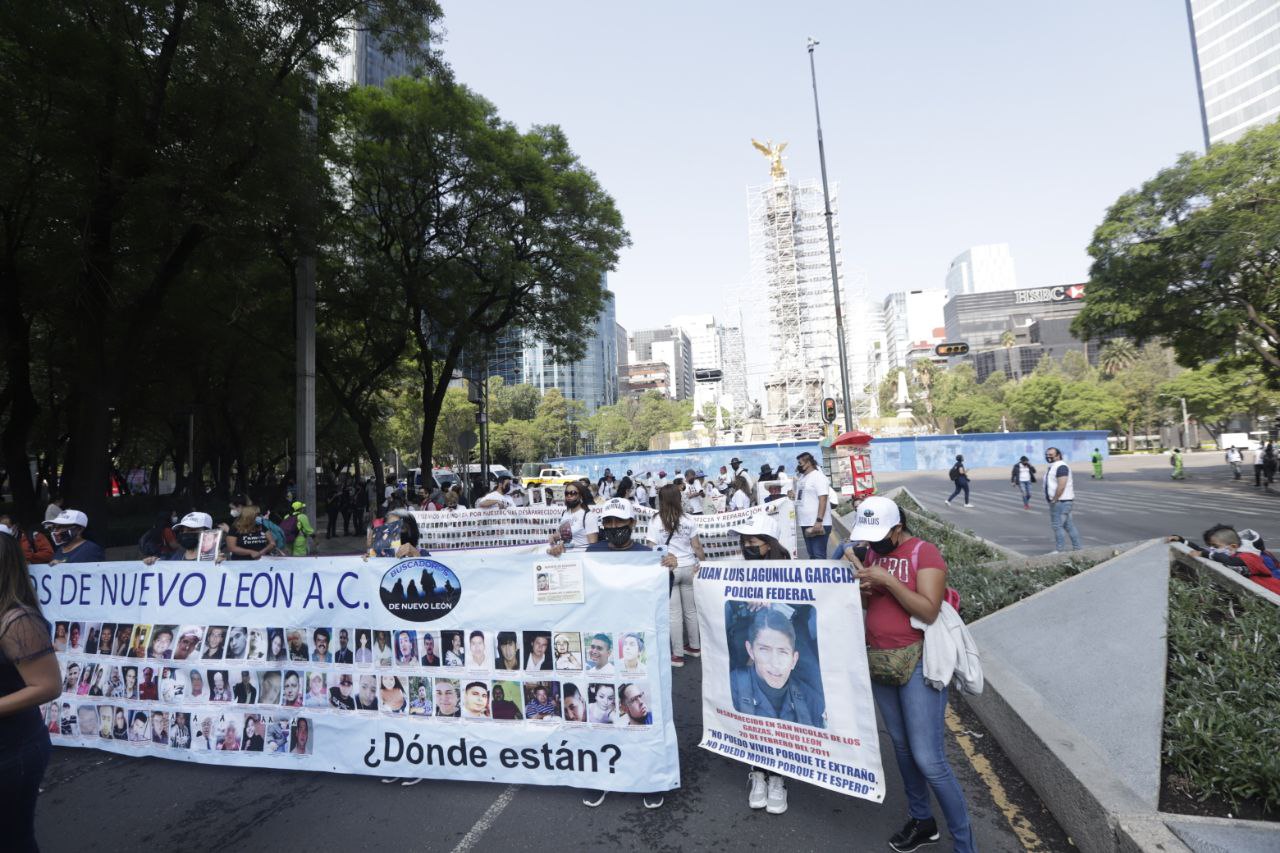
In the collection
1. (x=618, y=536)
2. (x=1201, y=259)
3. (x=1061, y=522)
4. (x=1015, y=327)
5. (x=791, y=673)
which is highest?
(x=1015, y=327)

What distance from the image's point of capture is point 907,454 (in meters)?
54.6

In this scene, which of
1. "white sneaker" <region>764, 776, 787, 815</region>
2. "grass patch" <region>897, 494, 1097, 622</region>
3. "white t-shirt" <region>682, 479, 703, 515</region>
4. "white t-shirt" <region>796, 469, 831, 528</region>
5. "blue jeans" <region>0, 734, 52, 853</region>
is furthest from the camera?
"white t-shirt" <region>682, 479, 703, 515</region>

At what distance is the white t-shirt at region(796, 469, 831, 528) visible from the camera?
963 cm

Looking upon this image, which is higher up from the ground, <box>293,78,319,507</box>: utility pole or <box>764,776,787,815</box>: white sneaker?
<box>293,78,319,507</box>: utility pole

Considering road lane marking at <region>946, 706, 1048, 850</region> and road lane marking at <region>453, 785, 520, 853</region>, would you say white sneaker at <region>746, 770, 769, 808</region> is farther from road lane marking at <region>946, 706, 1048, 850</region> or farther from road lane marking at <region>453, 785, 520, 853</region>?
road lane marking at <region>453, 785, 520, 853</region>

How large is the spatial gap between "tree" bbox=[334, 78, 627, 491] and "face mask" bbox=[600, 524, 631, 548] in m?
15.2

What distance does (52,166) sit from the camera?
11.9 metres

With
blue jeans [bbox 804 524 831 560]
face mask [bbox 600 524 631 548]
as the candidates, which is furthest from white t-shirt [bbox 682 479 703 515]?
face mask [bbox 600 524 631 548]

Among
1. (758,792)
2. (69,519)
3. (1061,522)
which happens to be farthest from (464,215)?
(758,792)

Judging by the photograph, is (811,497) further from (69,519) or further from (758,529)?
(69,519)

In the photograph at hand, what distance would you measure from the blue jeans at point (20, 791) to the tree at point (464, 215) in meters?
17.2

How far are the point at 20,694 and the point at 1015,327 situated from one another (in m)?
183

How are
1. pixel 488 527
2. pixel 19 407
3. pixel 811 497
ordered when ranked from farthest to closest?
pixel 19 407, pixel 488 527, pixel 811 497

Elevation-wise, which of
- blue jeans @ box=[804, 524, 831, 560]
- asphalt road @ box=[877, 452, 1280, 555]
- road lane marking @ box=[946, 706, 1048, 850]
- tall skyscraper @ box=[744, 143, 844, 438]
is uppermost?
tall skyscraper @ box=[744, 143, 844, 438]
